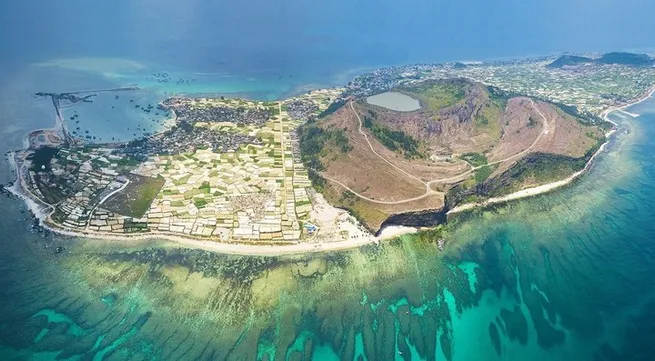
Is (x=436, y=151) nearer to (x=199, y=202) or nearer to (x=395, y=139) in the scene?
(x=395, y=139)

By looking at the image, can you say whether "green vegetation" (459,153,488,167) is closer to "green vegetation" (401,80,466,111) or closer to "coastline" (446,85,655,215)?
"coastline" (446,85,655,215)

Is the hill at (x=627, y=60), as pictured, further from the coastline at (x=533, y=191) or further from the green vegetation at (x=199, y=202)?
the green vegetation at (x=199, y=202)

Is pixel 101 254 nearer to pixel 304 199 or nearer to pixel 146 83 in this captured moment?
pixel 304 199

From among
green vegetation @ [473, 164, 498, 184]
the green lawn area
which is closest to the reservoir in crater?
green vegetation @ [473, 164, 498, 184]

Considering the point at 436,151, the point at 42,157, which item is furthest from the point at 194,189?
the point at 436,151

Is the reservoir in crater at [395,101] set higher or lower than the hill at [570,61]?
lower

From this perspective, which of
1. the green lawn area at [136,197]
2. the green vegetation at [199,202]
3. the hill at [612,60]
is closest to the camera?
the green lawn area at [136,197]

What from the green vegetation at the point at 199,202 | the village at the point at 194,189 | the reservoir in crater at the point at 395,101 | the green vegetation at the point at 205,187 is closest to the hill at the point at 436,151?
the reservoir in crater at the point at 395,101

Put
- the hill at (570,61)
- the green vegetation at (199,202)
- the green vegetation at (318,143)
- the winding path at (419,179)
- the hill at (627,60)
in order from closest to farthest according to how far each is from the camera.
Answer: the green vegetation at (199,202)
the winding path at (419,179)
the green vegetation at (318,143)
the hill at (627,60)
the hill at (570,61)
